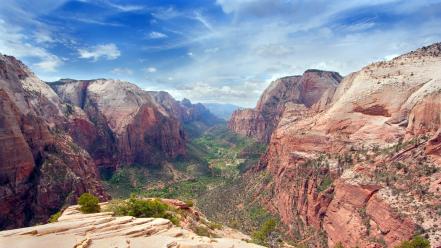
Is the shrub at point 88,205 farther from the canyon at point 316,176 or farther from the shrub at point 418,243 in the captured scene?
the shrub at point 418,243

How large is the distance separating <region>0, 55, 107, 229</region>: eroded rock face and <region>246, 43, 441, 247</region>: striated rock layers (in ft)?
170

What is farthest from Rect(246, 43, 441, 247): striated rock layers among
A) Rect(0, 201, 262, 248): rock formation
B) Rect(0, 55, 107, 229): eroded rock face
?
Rect(0, 55, 107, 229): eroded rock face

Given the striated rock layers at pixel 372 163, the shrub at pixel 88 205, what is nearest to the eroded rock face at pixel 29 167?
the shrub at pixel 88 205

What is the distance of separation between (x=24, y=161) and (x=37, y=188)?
6.78 m

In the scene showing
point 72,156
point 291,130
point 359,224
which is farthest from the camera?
point 291,130

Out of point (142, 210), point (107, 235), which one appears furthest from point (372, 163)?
point (107, 235)

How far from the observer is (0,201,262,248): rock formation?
24562mm

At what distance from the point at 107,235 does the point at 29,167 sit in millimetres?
57749

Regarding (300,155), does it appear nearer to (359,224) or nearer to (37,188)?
(359,224)

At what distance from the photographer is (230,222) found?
283 feet

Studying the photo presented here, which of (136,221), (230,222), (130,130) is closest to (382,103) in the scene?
(230,222)

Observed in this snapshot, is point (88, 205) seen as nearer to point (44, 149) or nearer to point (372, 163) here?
point (44, 149)

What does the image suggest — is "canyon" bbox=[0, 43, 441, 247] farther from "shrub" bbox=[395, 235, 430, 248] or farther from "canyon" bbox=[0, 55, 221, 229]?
"shrub" bbox=[395, 235, 430, 248]

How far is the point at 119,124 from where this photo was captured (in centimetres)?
17188
